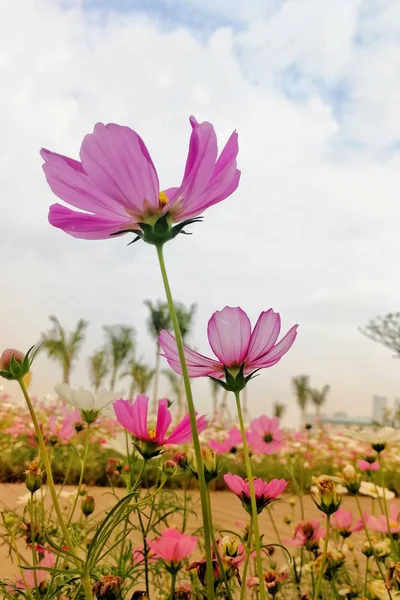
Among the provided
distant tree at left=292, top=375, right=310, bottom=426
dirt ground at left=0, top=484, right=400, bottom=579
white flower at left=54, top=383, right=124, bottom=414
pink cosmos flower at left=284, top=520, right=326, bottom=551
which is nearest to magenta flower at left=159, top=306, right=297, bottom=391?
white flower at left=54, top=383, right=124, bottom=414

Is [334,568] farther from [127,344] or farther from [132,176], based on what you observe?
[127,344]

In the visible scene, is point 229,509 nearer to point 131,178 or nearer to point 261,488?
point 261,488

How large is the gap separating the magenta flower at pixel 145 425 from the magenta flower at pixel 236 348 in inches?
4.1

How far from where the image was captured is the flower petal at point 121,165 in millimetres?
385

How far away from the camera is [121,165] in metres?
0.39

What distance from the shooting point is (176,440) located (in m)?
0.59

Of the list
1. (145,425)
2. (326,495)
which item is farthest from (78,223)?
(326,495)

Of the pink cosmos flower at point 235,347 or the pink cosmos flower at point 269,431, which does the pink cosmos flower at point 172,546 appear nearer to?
the pink cosmos flower at point 235,347

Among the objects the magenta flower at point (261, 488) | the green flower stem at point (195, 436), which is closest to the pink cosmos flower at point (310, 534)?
the magenta flower at point (261, 488)

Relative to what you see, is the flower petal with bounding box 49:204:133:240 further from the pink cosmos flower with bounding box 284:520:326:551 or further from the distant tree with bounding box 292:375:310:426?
the distant tree with bounding box 292:375:310:426

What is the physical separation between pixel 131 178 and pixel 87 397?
1.65 feet

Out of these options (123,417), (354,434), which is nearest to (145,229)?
(123,417)

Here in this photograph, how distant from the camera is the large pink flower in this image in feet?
1.27

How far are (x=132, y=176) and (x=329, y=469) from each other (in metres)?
4.61
